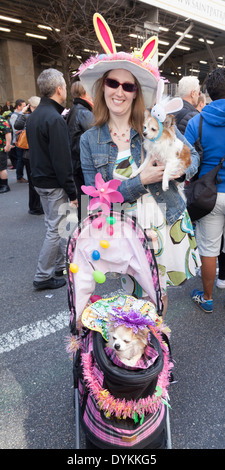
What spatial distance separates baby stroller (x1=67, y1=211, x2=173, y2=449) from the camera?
1238 mm

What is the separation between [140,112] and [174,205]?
584 mm

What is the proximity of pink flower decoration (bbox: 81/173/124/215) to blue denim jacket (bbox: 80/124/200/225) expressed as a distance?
146 millimetres

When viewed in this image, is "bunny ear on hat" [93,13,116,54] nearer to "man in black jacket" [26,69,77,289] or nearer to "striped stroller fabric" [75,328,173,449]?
"man in black jacket" [26,69,77,289]

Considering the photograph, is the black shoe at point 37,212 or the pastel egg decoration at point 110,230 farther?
the black shoe at point 37,212

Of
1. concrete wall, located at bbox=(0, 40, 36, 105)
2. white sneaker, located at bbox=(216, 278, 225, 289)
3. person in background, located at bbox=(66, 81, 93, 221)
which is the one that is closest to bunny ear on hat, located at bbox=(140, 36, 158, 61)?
person in background, located at bbox=(66, 81, 93, 221)

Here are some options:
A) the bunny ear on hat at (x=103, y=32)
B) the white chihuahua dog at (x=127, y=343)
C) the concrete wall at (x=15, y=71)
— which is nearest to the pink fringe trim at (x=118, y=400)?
the white chihuahua dog at (x=127, y=343)

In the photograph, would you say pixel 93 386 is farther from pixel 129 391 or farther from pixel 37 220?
pixel 37 220

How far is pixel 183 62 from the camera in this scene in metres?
18.7

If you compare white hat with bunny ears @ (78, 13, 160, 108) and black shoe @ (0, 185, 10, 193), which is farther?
black shoe @ (0, 185, 10, 193)

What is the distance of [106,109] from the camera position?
6.19 feet

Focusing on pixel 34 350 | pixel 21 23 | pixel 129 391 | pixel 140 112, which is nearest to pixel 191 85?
pixel 140 112

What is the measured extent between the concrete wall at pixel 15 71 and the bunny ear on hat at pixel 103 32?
49.5ft

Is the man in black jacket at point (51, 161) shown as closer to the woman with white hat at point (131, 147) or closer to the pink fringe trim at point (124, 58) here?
the woman with white hat at point (131, 147)

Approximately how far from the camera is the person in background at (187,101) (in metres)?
3.55
